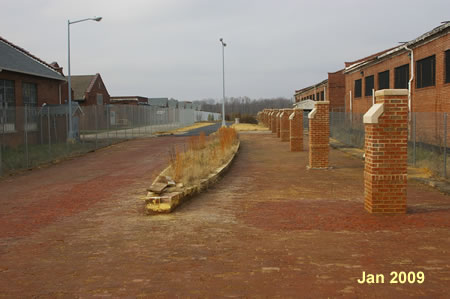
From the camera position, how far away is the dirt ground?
492cm

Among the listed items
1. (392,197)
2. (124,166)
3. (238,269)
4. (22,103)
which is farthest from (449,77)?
(22,103)

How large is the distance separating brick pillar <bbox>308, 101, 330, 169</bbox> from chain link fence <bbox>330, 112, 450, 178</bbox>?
2836mm

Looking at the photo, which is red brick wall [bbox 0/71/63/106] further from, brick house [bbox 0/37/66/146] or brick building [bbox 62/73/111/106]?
brick building [bbox 62/73/111/106]

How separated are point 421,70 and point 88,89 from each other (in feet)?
139

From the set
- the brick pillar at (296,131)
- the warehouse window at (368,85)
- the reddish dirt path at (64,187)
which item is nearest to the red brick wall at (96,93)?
the warehouse window at (368,85)

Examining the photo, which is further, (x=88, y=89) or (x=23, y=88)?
(x=88, y=89)

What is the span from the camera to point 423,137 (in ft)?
57.8

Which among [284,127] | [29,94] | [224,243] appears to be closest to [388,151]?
[224,243]

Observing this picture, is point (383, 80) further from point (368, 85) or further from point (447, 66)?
point (447, 66)

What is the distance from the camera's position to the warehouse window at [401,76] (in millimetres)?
23812

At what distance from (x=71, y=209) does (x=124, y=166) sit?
7.60m

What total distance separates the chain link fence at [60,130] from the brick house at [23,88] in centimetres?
6

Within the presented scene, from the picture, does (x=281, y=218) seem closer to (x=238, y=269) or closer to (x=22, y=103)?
(x=238, y=269)

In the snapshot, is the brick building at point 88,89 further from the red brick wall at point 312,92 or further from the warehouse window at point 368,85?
the warehouse window at point 368,85
